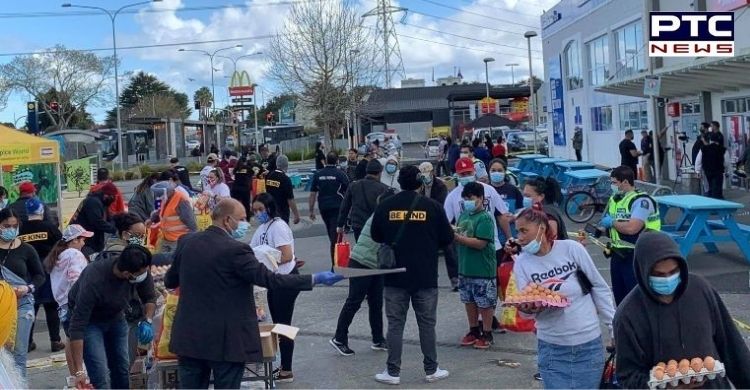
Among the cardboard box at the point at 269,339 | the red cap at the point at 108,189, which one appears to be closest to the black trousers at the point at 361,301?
the cardboard box at the point at 269,339

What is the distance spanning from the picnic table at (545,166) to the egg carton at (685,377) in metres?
21.2

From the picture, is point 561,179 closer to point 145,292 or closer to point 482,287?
point 482,287

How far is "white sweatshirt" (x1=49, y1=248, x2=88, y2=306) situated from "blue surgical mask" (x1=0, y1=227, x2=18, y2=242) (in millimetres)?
504

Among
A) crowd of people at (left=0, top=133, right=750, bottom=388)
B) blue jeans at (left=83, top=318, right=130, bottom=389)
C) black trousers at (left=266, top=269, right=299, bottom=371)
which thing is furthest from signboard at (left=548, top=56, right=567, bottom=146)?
blue jeans at (left=83, top=318, right=130, bottom=389)

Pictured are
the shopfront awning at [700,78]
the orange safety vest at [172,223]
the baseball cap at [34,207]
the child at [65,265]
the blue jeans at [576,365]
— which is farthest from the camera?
the shopfront awning at [700,78]

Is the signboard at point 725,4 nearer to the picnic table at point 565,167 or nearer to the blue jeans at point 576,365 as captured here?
the picnic table at point 565,167

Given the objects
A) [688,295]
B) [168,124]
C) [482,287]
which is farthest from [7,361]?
[168,124]

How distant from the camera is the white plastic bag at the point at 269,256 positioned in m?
7.10

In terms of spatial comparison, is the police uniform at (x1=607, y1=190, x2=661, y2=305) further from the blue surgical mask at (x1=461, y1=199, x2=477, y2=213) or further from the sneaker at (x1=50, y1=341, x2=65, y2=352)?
the sneaker at (x1=50, y1=341, x2=65, y2=352)

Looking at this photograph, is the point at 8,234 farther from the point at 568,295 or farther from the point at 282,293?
the point at 568,295

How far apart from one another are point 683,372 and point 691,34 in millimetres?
17287

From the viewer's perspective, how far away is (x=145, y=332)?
7195 mm

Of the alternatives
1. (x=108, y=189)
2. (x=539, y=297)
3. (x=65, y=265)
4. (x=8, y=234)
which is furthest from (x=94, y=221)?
(x=539, y=297)

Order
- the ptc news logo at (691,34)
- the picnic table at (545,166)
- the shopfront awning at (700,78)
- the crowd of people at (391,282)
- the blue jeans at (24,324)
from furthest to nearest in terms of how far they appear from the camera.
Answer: the picnic table at (545,166), the ptc news logo at (691,34), the shopfront awning at (700,78), the blue jeans at (24,324), the crowd of people at (391,282)
